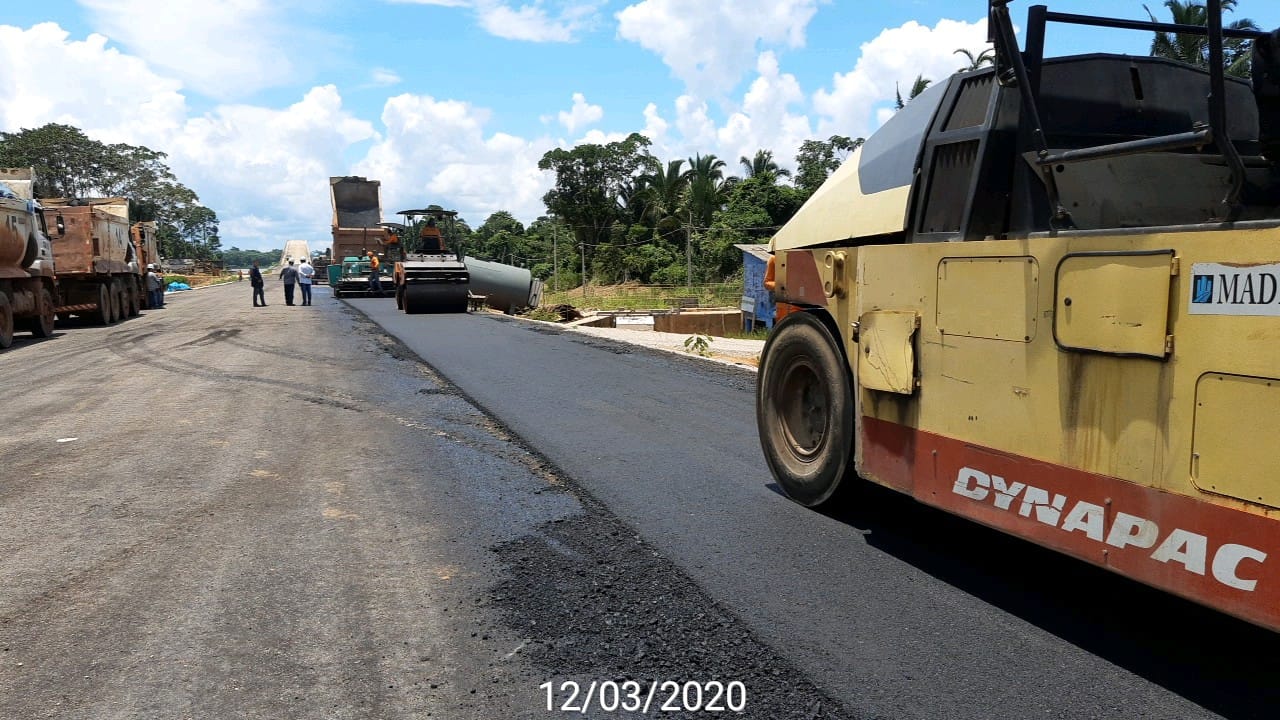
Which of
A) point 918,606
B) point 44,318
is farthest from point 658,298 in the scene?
point 918,606

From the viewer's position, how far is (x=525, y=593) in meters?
3.98

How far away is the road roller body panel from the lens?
9.02ft

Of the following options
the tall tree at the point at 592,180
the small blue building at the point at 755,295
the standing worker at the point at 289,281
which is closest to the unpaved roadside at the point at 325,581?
the small blue building at the point at 755,295

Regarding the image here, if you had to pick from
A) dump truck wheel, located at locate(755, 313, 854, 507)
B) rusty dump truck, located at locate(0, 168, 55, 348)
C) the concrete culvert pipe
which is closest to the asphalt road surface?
dump truck wheel, located at locate(755, 313, 854, 507)

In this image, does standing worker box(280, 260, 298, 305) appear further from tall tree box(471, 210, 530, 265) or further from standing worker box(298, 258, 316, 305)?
tall tree box(471, 210, 530, 265)

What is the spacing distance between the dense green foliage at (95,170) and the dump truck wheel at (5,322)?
115 ft

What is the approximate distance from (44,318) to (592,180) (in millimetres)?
42640

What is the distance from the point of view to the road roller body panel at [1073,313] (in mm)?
2748

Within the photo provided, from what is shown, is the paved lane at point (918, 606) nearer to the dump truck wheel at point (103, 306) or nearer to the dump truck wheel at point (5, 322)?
the dump truck wheel at point (5, 322)

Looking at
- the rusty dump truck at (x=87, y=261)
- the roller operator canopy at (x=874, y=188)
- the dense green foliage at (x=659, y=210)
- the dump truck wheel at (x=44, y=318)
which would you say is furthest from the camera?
the dense green foliage at (x=659, y=210)

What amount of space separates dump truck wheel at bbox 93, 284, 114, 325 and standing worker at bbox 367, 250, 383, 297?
486 inches
